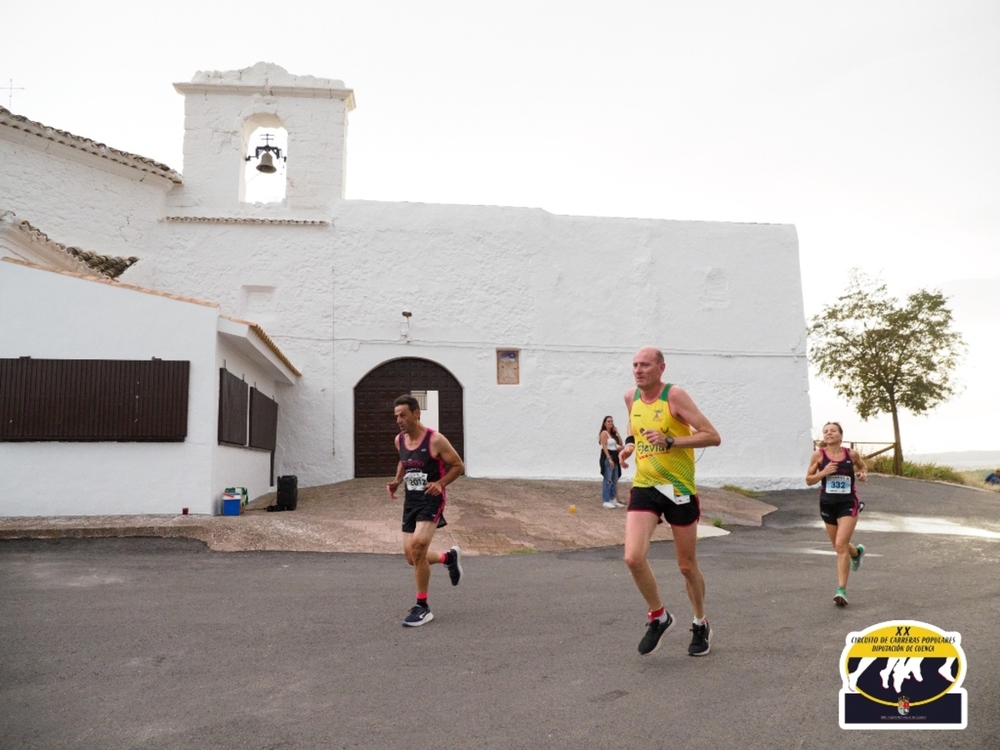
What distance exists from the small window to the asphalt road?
1148 cm

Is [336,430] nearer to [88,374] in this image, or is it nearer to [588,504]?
[588,504]

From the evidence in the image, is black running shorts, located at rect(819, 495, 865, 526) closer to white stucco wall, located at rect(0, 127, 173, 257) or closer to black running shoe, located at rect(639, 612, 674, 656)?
black running shoe, located at rect(639, 612, 674, 656)

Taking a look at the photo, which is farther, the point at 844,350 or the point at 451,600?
the point at 844,350

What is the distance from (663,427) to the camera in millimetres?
5434

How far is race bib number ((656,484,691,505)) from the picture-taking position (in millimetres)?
5344

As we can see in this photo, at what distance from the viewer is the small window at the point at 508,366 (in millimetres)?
21312

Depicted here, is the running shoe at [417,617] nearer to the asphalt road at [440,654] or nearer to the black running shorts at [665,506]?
the asphalt road at [440,654]

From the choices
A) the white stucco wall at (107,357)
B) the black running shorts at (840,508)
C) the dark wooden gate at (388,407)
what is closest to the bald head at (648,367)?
the black running shorts at (840,508)

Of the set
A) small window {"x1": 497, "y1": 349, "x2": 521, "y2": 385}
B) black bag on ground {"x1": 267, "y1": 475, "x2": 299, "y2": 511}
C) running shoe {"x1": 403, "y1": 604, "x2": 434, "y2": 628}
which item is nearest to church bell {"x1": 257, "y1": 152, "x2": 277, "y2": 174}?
small window {"x1": 497, "y1": 349, "x2": 521, "y2": 385}

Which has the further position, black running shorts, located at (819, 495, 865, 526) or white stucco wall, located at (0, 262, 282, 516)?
white stucco wall, located at (0, 262, 282, 516)

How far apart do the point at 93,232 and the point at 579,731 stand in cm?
1859

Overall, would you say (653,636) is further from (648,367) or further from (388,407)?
(388,407)

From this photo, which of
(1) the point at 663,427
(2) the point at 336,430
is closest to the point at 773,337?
(2) the point at 336,430

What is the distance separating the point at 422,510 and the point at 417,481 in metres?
0.24
